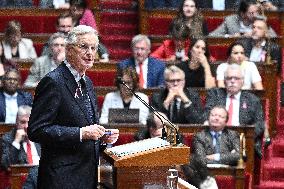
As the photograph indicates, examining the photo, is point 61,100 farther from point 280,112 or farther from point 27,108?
point 280,112

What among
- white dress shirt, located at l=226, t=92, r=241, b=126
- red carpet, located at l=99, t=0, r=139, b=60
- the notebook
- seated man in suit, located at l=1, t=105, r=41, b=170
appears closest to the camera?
seated man in suit, located at l=1, t=105, r=41, b=170

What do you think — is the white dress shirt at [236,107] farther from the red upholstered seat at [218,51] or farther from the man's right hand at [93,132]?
the man's right hand at [93,132]

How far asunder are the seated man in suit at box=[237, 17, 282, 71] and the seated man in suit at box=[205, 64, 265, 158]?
0.58 metres

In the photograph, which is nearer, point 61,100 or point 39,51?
point 61,100

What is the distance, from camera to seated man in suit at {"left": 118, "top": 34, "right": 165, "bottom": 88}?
4895mm

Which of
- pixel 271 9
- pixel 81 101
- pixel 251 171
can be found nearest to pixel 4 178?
pixel 251 171

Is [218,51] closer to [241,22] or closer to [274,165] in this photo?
[241,22]

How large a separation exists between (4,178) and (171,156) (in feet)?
6.64

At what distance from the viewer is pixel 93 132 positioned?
212 centimetres

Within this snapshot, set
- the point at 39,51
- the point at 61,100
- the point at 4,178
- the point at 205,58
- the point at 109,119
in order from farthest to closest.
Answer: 1. the point at 39,51
2. the point at 205,58
3. the point at 109,119
4. the point at 4,178
5. the point at 61,100

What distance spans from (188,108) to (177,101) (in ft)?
0.24

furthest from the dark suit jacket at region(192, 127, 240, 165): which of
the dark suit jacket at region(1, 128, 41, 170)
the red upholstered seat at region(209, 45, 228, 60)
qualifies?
the red upholstered seat at region(209, 45, 228, 60)

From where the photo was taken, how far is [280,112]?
16.3 ft

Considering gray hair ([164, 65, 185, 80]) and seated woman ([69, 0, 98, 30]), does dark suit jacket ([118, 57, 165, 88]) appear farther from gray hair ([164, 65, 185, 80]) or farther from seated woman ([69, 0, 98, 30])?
seated woman ([69, 0, 98, 30])
